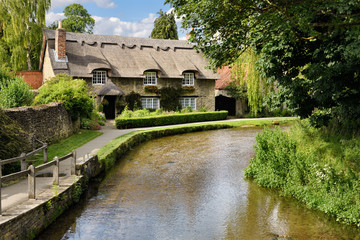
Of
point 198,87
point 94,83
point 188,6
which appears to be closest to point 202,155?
point 188,6

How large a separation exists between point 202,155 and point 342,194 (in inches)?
343

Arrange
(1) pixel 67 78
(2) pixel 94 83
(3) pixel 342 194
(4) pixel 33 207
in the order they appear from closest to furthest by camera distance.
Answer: (4) pixel 33 207, (3) pixel 342 194, (1) pixel 67 78, (2) pixel 94 83

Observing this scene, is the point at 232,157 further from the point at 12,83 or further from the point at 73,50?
the point at 73,50

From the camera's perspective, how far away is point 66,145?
51.6 ft

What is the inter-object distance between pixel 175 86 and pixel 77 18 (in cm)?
2646

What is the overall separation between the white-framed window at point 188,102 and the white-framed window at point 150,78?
3472 millimetres

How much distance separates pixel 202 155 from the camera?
16.5 meters

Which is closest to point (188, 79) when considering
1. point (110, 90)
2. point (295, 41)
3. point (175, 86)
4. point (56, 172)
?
point (175, 86)

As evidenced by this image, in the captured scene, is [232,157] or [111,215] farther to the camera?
[232,157]

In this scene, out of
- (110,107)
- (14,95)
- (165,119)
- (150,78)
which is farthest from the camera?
(150,78)

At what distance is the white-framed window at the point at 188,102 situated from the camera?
34.2m

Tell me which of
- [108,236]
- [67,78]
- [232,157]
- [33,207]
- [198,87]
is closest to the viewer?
[33,207]

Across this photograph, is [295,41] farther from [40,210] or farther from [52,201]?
[40,210]

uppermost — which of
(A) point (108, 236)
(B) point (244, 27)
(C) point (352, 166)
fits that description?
(B) point (244, 27)
